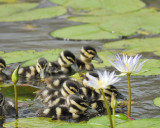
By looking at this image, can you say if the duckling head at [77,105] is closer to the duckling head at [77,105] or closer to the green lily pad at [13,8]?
the duckling head at [77,105]

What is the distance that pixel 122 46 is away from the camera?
21.5 ft

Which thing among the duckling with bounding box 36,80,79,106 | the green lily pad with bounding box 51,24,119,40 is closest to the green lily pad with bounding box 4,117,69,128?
the duckling with bounding box 36,80,79,106

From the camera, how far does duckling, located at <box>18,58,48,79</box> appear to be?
5371 millimetres

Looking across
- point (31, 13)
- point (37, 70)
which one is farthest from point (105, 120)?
point (31, 13)

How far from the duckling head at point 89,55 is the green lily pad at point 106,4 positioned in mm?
3794

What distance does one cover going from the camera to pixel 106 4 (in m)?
9.88

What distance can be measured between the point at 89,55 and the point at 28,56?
0.89 meters

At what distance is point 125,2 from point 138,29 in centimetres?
251

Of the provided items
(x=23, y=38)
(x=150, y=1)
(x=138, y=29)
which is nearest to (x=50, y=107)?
(x=23, y=38)

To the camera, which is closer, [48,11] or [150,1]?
[48,11]

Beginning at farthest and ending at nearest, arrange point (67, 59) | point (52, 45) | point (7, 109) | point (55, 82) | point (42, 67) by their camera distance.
Answer: point (52, 45), point (67, 59), point (42, 67), point (55, 82), point (7, 109)

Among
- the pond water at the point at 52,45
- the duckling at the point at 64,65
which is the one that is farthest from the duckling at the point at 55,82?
the duckling at the point at 64,65

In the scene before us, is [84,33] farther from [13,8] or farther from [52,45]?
[13,8]

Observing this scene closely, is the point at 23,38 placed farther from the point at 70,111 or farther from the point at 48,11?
the point at 70,111
